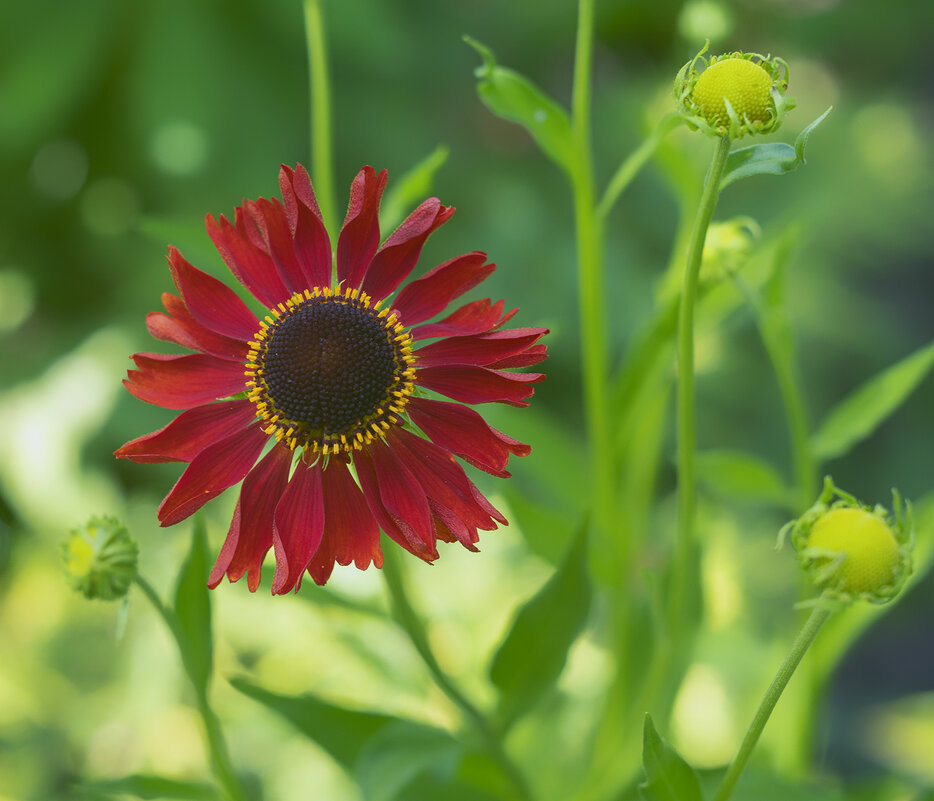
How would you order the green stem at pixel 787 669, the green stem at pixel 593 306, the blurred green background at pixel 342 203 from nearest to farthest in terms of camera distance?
the green stem at pixel 787 669, the green stem at pixel 593 306, the blurred green background at pixel 342 203

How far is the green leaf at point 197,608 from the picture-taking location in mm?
345

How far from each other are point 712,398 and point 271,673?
0.66m

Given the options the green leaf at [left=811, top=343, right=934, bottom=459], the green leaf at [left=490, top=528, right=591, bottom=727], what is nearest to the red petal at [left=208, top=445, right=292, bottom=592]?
the green leaf at [left=490, top=528, right=591, bottom=727]

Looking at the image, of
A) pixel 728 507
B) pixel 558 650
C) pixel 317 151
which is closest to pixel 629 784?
pixel 558 650

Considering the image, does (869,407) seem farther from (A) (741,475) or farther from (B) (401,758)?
(B) (401,758)

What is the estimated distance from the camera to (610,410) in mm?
448

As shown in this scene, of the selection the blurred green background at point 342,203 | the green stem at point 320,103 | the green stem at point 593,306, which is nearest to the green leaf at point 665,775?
the green stem at point 593,306

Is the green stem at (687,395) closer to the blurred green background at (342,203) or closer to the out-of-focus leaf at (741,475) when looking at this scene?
the out-of-focus leaf at (741,475)

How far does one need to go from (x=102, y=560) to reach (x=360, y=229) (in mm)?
143

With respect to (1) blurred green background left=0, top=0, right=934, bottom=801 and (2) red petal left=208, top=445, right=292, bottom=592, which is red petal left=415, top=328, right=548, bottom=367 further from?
(1) blurred green background left=0, top=0, right=934, bottom=801

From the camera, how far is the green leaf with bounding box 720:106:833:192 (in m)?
0.26

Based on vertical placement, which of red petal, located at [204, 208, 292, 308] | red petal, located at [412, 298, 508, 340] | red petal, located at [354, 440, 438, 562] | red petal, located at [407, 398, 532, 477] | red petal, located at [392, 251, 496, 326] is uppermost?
red petal, located at [392, 251, 496, 326]

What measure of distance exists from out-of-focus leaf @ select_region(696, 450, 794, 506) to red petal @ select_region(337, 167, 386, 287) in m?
0.19

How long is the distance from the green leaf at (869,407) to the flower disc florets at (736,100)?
0.65 ft
